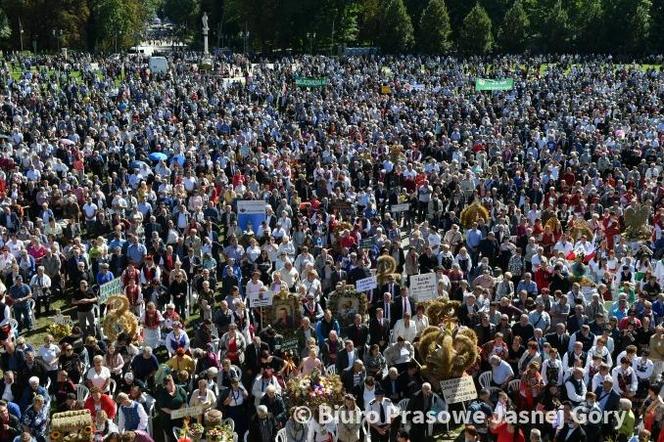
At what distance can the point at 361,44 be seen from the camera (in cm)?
7575

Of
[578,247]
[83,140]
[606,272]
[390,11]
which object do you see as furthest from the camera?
[390,11]

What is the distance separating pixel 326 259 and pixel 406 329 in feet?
9.48

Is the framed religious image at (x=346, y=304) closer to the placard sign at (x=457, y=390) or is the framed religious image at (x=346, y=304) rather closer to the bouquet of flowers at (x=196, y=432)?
the placard sign at (x=457, y=390)

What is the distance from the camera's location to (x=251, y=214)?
17625 mm

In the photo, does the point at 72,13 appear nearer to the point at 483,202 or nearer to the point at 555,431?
the point at 483,202

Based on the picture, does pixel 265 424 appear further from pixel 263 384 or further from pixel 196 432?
pixel 196 432

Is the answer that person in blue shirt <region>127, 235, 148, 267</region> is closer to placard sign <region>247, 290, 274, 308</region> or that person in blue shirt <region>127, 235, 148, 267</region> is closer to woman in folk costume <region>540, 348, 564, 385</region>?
placard sign <region>247, 290, 274, 308</region>

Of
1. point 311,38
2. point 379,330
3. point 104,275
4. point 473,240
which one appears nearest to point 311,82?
point 473,240

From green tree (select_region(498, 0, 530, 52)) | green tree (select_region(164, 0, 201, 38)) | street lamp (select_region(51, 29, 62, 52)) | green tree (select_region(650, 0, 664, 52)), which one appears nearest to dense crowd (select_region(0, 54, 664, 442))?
green tree (select_region(498, 0, 530, 52))

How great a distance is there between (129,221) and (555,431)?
1031cm

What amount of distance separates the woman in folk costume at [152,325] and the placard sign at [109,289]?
3.54 ft

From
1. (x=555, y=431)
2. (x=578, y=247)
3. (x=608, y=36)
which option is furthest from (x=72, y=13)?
(x=555, y=431)

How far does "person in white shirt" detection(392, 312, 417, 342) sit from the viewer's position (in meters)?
12.2

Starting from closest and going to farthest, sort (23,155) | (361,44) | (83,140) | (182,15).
→ (23,155), (83,140), (361,44), (182,15)
